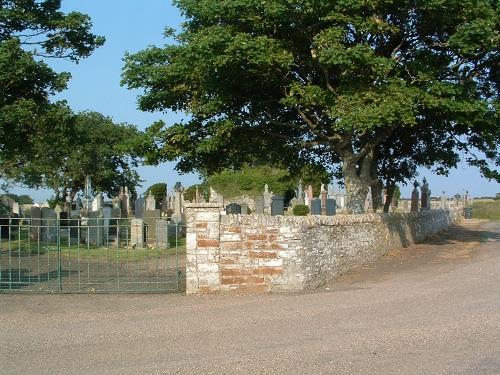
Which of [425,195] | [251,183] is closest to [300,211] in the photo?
[425,195]

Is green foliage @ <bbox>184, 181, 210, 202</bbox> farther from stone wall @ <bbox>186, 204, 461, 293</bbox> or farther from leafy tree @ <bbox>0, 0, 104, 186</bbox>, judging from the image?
stone wall @ <bbox>186, 204, 461, 293</bbox>

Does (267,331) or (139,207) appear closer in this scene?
(267,331)

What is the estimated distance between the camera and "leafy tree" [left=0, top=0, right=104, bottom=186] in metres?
19.5

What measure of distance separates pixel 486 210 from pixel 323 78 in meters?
48.1

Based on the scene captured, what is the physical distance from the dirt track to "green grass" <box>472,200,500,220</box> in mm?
47907

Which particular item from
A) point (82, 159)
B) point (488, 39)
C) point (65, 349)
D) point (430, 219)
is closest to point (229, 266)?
point (65, 349)

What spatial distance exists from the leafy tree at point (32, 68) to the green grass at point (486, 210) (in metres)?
44.3

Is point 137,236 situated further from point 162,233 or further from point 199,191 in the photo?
point 199,191

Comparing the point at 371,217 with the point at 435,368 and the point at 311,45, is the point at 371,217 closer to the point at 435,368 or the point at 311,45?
the point at 311,45

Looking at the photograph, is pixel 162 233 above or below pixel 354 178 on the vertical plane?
below

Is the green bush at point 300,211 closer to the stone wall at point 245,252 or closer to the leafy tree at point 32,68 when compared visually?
the leafy tree at point 32,68

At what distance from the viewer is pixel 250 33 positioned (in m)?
16.6

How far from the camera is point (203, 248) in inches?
474

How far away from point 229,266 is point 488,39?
29.4 feet
